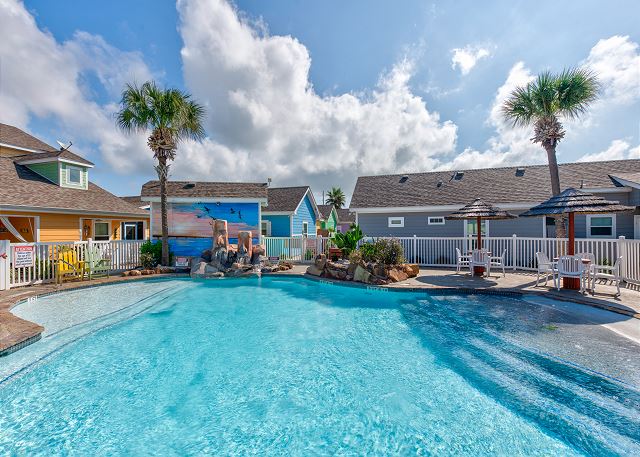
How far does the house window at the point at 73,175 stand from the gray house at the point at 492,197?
53.3ft

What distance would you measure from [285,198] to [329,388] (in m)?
21.2

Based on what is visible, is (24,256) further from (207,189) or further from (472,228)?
(472,228)

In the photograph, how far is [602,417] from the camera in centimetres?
329

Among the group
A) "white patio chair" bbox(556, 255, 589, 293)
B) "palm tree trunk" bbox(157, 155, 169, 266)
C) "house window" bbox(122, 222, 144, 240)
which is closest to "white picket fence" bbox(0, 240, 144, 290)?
"palm tree trunk" bbox(157, 155, 169, 266)

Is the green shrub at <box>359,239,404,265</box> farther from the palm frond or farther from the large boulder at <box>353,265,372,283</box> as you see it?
the palm frond

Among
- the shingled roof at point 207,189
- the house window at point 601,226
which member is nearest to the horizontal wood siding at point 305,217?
the shingled roof at point 207,189

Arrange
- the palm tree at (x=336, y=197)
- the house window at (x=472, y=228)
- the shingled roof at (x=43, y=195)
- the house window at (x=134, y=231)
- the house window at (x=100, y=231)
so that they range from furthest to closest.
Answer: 1. the palm tree at (x=336, y=197)
2. the house window at (x=134, y=231)
3. the house window at (x=100, y=231)
4. the house window at (x=472, y=228)
5. the shingled roof at (x=43, y=195)

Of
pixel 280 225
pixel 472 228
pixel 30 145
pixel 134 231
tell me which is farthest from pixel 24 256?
pixel 472 228

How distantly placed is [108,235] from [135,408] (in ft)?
61.0

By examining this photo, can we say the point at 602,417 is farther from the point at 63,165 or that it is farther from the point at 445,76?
the point at 63,165

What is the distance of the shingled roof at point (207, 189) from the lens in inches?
629

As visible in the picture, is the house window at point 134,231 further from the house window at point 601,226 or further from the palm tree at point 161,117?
the house window at point 601,226

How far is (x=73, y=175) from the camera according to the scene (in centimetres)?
1614

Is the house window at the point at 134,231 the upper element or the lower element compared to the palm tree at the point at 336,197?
lower
